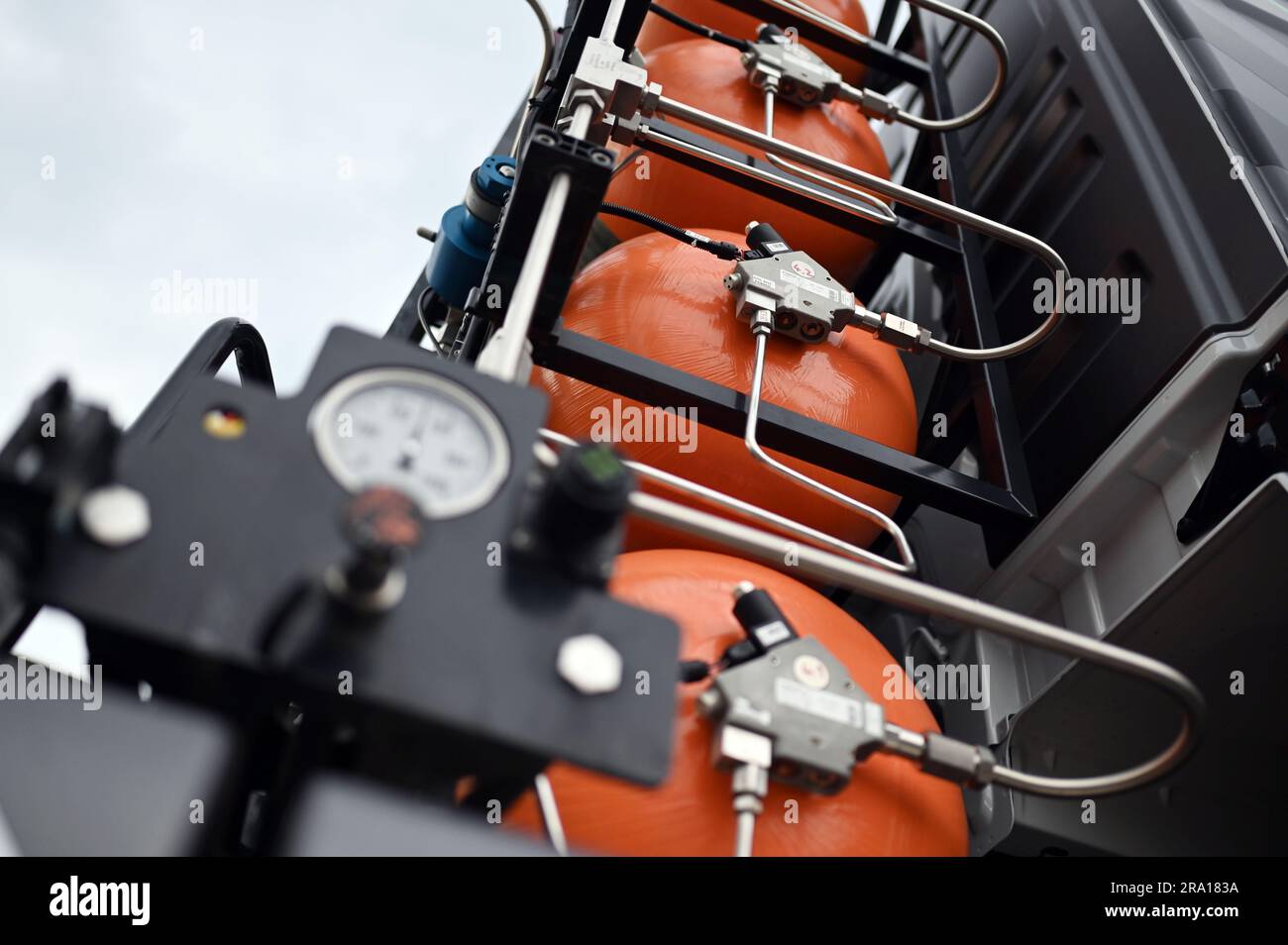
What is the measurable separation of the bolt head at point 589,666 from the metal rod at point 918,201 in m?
0.85

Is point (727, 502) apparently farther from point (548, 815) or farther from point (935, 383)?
point (935, 383)

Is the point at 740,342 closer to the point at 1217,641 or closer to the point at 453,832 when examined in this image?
the point at 1217,641

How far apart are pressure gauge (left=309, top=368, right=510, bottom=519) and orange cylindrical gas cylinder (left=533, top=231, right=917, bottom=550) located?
0.50 metres

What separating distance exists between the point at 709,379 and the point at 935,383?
57 centimetres

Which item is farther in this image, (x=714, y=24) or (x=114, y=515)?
(x=714, y=24)

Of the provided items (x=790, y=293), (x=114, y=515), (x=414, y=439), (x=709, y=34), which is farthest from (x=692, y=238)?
(x=114, y=515)

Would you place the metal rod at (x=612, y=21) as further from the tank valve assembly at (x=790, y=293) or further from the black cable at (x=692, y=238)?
the tank valve assembly at (x=790, y=293)

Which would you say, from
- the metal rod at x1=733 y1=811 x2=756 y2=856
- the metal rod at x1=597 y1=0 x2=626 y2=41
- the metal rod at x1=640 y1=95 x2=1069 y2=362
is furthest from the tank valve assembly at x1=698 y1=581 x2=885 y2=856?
the metal rod at x1=597 y1=0 x2=626 y2=41

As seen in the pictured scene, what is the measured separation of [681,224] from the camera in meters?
1.57

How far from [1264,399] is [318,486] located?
963 millimetres

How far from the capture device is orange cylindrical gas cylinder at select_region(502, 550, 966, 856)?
78cm

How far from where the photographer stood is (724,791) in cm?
80

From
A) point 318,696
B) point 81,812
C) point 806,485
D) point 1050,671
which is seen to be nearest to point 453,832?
point 318,696

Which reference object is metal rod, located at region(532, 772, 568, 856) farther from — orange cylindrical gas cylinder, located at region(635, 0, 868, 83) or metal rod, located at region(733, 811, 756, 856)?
orange cylindrical gas cylinder, located at region(635, 0, 868, 83)
